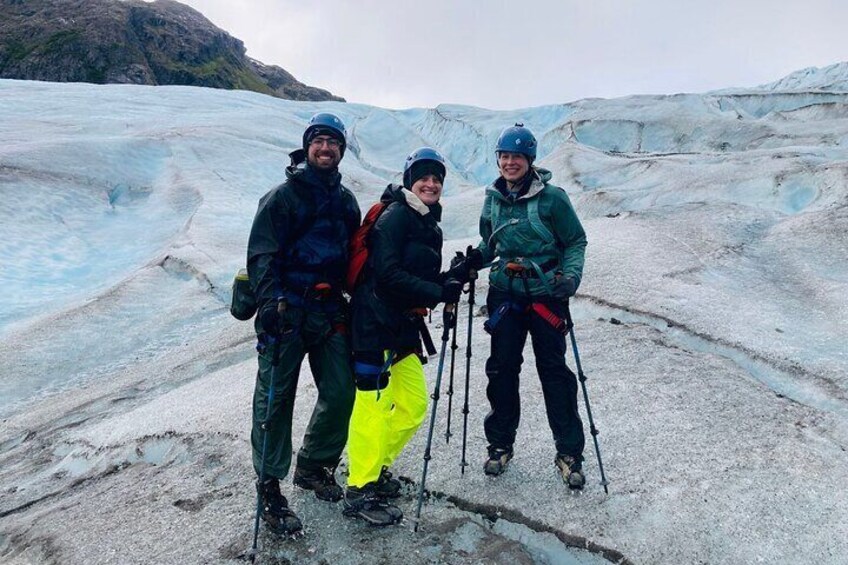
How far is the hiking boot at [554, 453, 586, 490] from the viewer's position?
4820mm

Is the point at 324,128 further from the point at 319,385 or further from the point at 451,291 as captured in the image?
the point at 319,385

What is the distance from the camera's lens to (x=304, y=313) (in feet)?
15.5

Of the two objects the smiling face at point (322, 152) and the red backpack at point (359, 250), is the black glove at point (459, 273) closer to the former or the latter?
the red backpack at point (359, 250)

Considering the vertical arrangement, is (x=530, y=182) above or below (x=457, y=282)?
above

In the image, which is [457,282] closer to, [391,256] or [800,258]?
[391,256]

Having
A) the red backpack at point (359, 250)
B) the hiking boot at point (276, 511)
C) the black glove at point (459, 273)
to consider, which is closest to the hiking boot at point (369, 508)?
the hiking boot at point (276, 511)

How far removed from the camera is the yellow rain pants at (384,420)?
4637 millimetres

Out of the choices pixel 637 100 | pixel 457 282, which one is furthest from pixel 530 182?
pixel 637 100

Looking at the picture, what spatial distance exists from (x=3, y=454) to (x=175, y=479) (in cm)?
400

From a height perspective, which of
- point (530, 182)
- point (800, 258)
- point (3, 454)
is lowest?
point (3, 454)

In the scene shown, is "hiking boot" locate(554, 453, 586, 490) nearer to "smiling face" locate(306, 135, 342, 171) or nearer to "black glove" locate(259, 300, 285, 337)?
"black glove" locate(259, 300, 285, 337)

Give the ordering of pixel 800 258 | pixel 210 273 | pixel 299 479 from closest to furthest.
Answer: pixel 299 479 < pixel 800 258 < pixel 210 273

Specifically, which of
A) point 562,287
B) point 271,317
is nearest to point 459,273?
point 562,287

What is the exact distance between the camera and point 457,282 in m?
4.87
